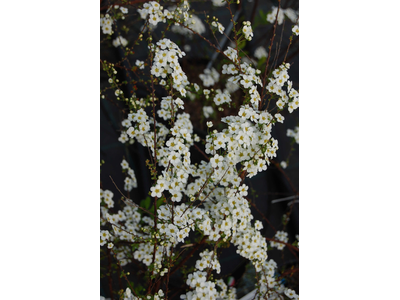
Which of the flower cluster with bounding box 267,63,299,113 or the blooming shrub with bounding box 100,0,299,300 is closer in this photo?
the blooming shrub with bounding box 100,0,299,300

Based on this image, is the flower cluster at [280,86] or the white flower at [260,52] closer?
the flower cluster at [280,86]

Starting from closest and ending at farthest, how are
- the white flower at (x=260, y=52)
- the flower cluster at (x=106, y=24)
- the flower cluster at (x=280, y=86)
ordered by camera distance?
the flower cluster at (x=280, y=86) → the flower cluster at (x=106, y=24) → the white flower at (x=260, y=52)

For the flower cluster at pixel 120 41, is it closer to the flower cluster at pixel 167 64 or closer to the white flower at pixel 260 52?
the flower cluster at pixel 167 64

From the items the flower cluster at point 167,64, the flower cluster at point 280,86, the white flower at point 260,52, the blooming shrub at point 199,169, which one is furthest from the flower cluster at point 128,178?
the white flower at point 260,52

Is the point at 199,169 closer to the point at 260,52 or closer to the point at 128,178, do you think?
the point at 128,178

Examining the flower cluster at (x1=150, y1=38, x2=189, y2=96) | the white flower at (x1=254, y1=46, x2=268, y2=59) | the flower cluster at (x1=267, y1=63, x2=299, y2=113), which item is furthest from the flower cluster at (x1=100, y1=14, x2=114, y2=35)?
the white flower at (x1=254, y1=46, x2=268, y2=59)

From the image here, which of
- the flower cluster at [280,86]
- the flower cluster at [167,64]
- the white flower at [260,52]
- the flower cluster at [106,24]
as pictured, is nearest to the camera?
the flower cluster at [167,64]

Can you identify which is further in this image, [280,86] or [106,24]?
[106,24]

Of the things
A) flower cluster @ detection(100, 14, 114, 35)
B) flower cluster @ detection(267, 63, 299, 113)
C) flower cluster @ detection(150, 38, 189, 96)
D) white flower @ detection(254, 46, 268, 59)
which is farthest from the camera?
white flower @ detection(254, 46, 268, 59)

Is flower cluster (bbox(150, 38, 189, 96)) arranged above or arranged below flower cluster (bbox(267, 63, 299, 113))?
below

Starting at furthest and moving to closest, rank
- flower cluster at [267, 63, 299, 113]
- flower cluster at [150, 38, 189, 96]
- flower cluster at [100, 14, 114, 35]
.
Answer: flower cluster at [100, 14, 114, 35] < flower cluster at [267, 63, 299, 113] < flower cluster at [150, 38, 189, 96]

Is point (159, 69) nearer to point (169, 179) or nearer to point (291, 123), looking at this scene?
point (169, 179)

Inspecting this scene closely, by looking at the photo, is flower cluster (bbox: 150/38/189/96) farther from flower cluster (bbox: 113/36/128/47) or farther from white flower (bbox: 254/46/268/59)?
white flower (bbox: 254/46/268/59)

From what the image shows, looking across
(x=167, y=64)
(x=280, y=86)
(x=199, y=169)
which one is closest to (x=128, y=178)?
(x=199, y=169)
